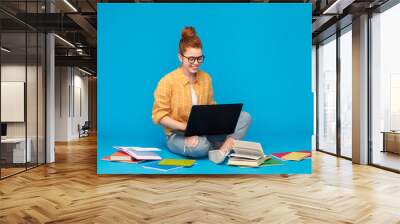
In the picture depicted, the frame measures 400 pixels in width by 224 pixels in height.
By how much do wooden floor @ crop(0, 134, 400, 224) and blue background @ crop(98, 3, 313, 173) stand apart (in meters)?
0.53

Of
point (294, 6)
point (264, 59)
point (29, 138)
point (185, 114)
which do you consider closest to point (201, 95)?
point (185, 114)

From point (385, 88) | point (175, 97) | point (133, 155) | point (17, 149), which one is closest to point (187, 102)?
point (175, 97)

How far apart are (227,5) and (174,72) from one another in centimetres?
135

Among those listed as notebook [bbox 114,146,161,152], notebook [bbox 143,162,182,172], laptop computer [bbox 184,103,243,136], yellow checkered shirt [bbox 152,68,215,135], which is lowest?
notebook [bbox 143,162,182,172]

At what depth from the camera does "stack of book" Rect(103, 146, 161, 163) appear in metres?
6.25

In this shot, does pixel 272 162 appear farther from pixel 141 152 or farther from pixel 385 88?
pixel 385 88

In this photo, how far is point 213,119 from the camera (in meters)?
6.11

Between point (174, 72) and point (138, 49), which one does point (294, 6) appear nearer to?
point (174, 72)

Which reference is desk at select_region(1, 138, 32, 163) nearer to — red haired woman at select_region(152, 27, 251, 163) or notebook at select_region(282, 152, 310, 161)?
red haired woman at select_region(152, 27, 251, 163)

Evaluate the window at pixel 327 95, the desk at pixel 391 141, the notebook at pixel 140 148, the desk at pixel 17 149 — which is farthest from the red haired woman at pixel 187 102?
the window at pixel 327 95

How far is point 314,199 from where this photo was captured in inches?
187

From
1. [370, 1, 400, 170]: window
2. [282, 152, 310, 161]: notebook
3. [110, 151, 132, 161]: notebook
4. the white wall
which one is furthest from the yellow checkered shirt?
the white wall

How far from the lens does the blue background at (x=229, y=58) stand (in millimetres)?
6250

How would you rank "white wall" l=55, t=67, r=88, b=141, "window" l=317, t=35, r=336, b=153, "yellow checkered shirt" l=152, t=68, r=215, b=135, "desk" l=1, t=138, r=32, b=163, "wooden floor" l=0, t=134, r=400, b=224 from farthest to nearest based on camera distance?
"white wall" l=55, t=67, r=88, b=141 < "window" l=317, t=35, r=336, b=153 < "desk" l=1, t=138, r=32, b=163 < "yellow checkered shirt" l=152, t=68, r=215, b=135 < "wooden floor" l=0, t=134, r=400, b=224
